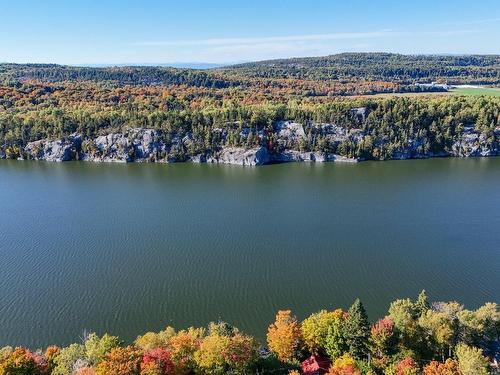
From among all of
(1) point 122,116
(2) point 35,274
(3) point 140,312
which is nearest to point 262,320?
(3) point 140,312

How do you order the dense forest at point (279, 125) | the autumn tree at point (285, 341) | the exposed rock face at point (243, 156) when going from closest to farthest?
the autumn tree at point (285, 341), the exposed rock face at point (243, 156), the dense forest at point (279, 125)

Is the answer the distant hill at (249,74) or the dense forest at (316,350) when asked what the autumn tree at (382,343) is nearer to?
the dense forest at (316,350)

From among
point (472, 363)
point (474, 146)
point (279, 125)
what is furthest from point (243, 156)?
point (472, 363)

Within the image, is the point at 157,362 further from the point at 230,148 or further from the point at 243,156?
the point at 230,148

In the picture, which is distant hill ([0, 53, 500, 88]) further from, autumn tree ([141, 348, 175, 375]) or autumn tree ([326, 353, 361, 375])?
autumn tree ([326, 353, 361, 375])

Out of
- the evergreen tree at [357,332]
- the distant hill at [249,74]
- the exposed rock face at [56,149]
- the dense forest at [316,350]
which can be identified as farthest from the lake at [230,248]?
the distant hill at [249,74]

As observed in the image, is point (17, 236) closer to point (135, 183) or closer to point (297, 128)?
point (135, 183)
